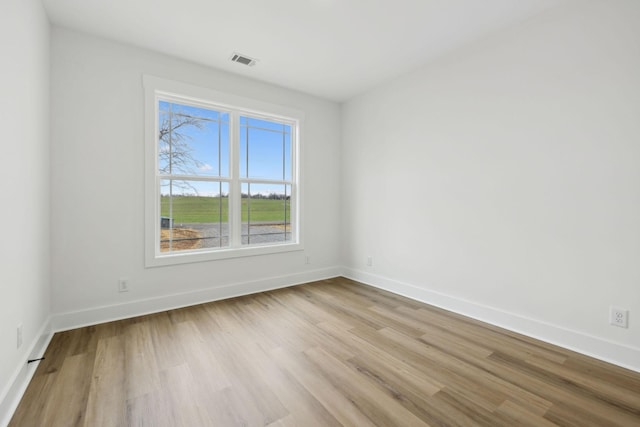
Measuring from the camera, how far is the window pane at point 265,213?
3.60 metres

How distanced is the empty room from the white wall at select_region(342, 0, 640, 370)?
0.02 metres

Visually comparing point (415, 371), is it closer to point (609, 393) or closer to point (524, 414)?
point (524, 414)

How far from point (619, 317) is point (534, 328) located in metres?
0.55

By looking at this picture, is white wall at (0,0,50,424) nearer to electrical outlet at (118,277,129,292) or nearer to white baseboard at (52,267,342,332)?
white baseboard at (52,267,342,332)

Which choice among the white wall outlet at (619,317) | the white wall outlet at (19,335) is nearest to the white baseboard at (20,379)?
the white wall outlet at (19,335)

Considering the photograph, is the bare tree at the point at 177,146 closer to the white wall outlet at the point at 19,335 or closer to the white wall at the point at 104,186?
the white wall at the point at 104,186

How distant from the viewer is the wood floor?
1473 mm

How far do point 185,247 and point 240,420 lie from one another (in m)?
2.18

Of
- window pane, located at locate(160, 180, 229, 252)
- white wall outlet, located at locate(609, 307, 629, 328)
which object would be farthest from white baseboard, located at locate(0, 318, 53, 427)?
white wall outlet, located at locate(609, 307, 629, 328)

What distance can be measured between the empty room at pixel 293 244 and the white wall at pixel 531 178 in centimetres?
2

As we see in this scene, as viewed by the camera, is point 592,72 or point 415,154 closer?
point 592,72

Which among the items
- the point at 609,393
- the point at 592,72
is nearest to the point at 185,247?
the point at 609,393

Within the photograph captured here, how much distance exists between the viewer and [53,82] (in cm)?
241

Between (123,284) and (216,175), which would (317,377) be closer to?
(123,284)
